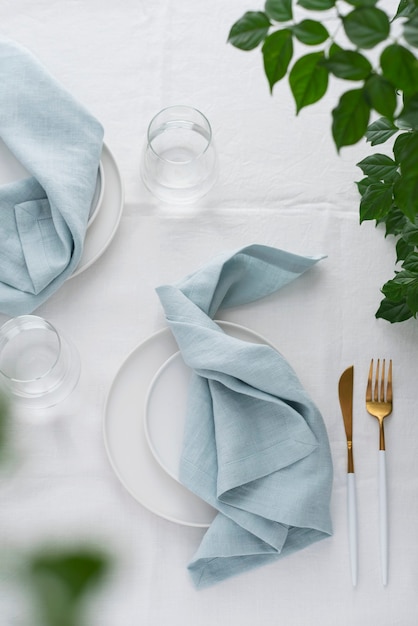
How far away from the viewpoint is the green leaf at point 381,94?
0.38 metres

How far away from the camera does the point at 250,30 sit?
18.3 inches

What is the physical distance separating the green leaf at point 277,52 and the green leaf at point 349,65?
0.07 m

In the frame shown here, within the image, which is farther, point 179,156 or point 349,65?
point 179,156

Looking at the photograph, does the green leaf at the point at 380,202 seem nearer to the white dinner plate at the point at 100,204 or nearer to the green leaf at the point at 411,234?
the green leaf at the point at 411,234

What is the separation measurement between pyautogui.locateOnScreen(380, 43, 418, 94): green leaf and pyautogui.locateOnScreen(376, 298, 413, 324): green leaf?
492 millimetres

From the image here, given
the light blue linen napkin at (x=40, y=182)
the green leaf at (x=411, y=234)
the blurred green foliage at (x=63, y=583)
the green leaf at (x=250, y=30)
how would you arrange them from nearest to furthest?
the blurred green foliage at (x=63, y=583) < the green leaf at (x=250, y=30) < the green leaf at (x=411, y=234) < the light blue linen napkin at (x=40, y=182)

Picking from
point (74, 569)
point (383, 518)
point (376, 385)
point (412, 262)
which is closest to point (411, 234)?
point (412, 262)

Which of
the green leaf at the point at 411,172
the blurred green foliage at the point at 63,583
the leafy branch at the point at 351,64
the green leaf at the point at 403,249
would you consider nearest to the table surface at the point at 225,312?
the green leaf at the point at 403,249

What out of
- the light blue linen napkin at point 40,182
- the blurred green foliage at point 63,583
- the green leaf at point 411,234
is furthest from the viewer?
the light blue linen napkin at point 40,182

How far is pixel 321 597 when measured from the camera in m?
0.79

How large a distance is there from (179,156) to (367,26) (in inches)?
22.8

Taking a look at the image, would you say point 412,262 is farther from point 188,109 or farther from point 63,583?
point 63,583

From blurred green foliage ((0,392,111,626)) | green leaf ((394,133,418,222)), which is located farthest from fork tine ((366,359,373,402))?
blurred green foliage ((0,392,111,626))

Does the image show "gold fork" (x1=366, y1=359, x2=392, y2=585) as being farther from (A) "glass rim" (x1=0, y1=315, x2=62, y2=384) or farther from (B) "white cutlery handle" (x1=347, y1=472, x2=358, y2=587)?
(A) "glass rim" (x1=0, y1=315, x2=62, y2=384)
